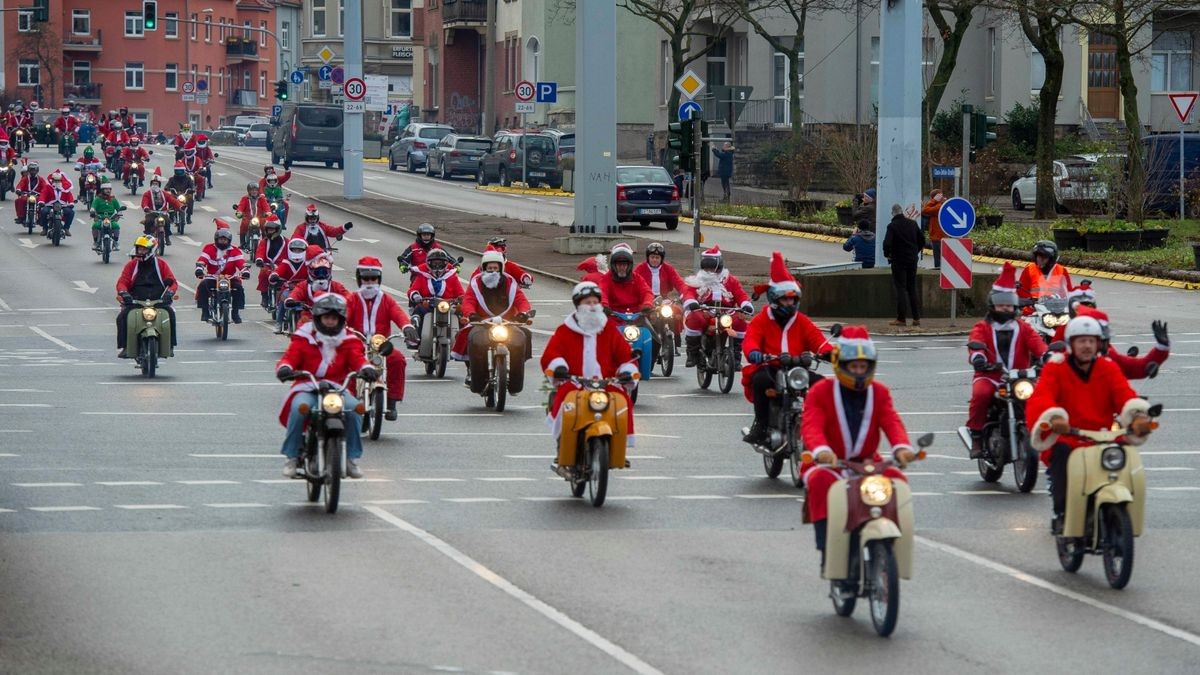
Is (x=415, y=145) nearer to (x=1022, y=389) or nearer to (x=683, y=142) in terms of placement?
(x=683, y=142)

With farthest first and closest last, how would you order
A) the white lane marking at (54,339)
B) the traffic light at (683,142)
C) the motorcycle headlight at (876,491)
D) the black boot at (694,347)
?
the traffic light at (683,142), the white lane marking at (54,339), the black boot at (694,347), the motorcycle headlight at (876,491)

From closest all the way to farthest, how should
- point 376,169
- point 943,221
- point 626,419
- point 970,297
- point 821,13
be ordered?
point 626,419 < point 943,221 < point 970,297 < point 821,13 < point 376,169

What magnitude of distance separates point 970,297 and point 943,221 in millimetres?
3064

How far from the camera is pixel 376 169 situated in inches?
3162

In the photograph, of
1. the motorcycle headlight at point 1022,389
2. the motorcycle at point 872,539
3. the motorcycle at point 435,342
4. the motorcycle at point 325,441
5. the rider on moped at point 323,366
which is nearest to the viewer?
the motorcycle at point 872,539

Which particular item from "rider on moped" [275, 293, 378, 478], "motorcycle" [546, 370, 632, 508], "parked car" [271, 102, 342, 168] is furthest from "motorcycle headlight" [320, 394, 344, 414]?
"parked car" [271, 102, 342, 168]

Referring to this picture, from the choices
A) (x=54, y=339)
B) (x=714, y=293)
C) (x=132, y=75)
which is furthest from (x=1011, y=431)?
(x=132, y=75)

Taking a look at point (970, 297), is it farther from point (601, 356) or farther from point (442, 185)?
point (442, 185)

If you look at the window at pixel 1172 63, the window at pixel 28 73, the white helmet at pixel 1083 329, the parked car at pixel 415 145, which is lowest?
the white helmet at pixel 1083 329

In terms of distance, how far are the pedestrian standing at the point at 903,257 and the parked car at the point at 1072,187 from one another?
13.9 m

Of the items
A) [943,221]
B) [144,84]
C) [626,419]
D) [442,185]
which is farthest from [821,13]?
[144,84]

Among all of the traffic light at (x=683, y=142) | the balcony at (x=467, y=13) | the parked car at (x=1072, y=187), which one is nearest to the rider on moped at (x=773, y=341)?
the traffic light at (x=683, y=142)

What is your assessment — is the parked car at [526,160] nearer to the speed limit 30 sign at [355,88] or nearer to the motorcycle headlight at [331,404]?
the speed limit 30 sign at [355,88]

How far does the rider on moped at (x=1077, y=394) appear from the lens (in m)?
11.7
